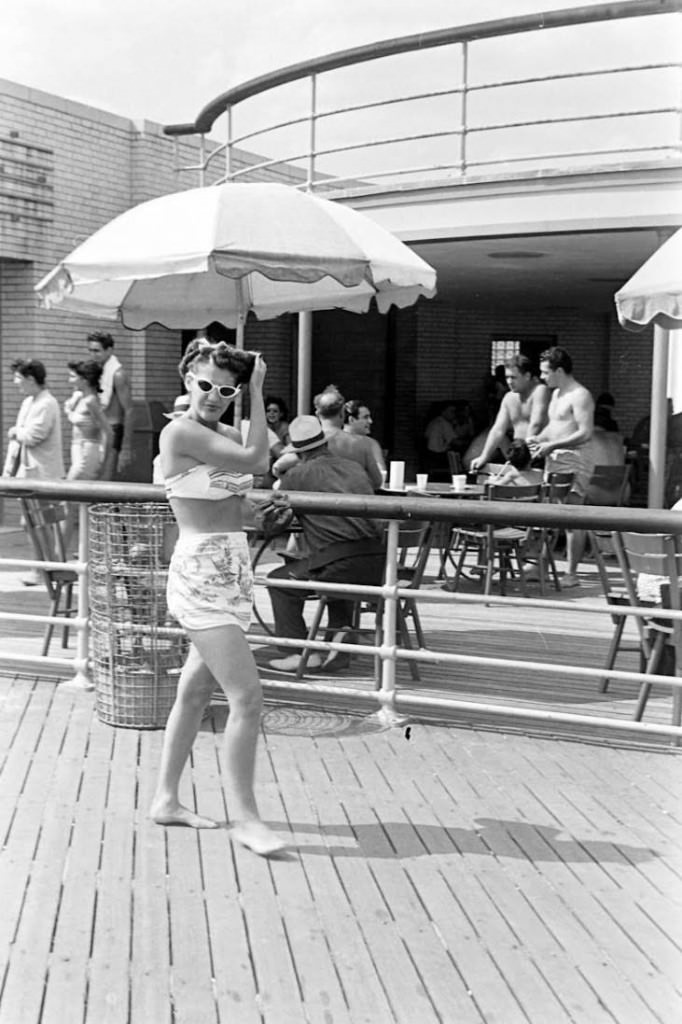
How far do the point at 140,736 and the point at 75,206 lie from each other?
33.1 feet

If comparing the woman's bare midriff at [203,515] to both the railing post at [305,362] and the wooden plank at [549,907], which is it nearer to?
the wooden plank at [549,907]

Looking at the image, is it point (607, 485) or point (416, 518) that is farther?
point (607, 485)

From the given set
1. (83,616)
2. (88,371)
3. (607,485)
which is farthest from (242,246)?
(607,485)

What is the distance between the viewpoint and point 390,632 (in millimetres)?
5133

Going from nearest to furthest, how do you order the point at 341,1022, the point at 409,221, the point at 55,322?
the point at 341,1022
the point at 409,221
the point at 55,322

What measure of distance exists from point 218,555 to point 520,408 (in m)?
6.36

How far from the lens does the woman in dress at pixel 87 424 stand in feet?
27.5

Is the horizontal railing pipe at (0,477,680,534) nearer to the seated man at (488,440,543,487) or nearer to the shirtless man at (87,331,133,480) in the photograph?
the shirtless man at (87,331,133,480)

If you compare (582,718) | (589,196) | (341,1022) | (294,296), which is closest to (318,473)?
(582,718)

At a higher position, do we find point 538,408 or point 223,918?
point 538,408

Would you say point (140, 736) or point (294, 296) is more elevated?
point (294, 296)

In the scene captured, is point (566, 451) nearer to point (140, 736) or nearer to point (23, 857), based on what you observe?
point (140, 736)

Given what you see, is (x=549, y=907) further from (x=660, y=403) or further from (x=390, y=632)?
(x=660, y=403)

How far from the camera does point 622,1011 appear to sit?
9.27 ft
